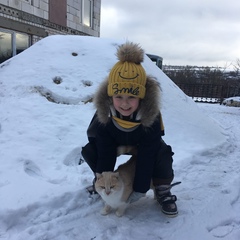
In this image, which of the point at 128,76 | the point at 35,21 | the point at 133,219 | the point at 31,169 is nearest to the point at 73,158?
the point at 31,169

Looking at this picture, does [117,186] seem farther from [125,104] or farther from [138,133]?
[125,104]

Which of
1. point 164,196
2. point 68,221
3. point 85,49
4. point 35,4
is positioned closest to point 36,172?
point 68,221

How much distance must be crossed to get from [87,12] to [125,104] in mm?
12379

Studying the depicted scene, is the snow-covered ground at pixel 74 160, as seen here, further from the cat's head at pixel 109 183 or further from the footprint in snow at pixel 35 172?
the cat's head at pixel 109 183

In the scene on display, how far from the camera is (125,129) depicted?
221cm

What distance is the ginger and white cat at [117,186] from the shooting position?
2070mm

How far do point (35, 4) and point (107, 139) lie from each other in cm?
857

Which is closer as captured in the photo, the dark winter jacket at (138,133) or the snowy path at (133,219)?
the snowy path at (133,219)

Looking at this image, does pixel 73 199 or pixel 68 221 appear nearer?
pixel 68 221

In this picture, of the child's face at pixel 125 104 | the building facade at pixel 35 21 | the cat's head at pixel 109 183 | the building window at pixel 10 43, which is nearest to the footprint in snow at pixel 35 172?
the cat's head at pixel 109 183

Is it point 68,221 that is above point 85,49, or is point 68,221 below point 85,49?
below

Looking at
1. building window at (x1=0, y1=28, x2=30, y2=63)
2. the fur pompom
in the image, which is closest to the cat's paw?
the fur pompom

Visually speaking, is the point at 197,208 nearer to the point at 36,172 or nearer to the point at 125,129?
the point at 125,129

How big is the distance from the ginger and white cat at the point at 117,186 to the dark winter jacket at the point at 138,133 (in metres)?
0.08
